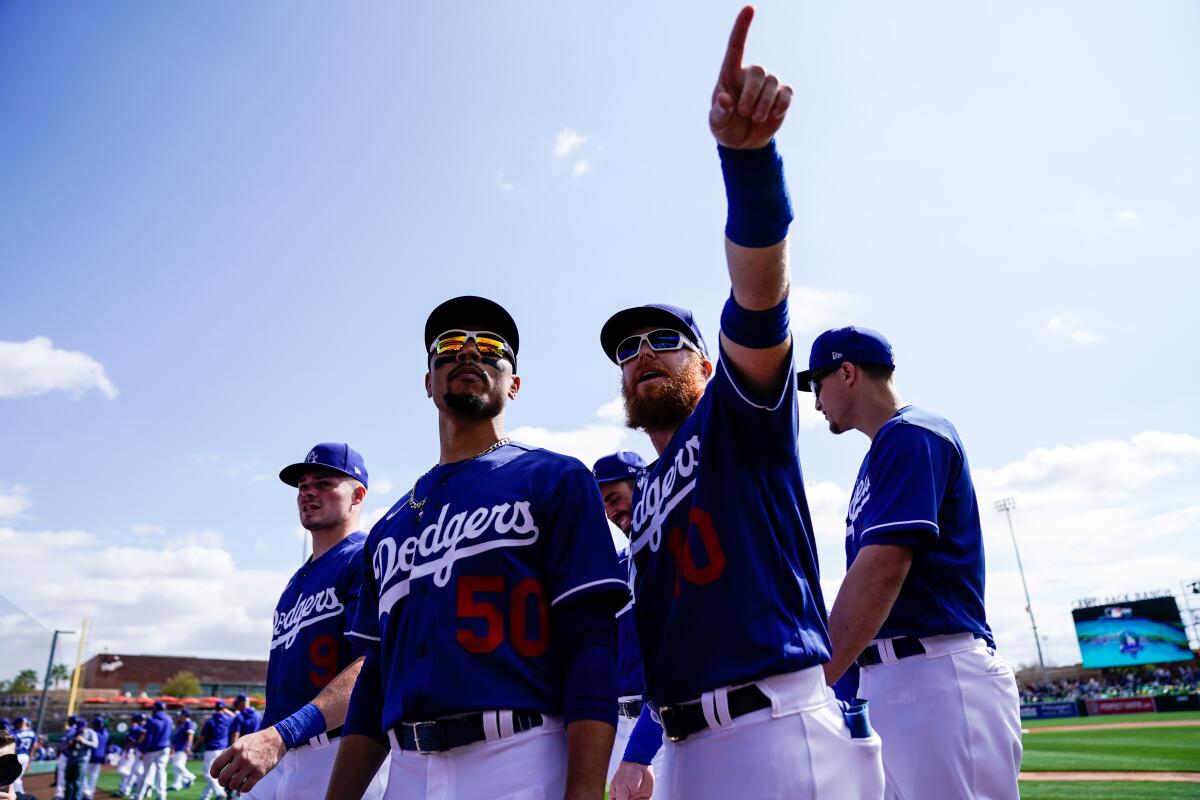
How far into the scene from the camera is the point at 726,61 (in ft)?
5.80

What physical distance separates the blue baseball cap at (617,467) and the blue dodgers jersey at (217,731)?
14008mm

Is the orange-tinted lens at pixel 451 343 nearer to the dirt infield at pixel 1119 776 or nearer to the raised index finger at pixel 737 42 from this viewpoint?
the raised index finger at pixel 737 42

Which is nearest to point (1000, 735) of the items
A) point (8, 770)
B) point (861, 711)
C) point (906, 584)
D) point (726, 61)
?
point (906, 584)

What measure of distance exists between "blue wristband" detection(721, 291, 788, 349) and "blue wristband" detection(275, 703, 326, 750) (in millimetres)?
2479

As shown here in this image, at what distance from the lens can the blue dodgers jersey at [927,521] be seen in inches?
107

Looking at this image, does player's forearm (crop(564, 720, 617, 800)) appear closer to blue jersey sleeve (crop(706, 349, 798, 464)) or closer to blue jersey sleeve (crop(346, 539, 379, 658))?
blue jersey sleeve (crop(706, 349, 798, 464))

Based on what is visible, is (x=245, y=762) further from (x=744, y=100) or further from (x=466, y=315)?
(x=744, y=100)

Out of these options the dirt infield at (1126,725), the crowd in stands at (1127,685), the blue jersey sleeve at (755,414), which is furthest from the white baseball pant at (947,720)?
the crowd in stands at (1127,685)

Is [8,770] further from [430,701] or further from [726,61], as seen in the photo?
[726,61]

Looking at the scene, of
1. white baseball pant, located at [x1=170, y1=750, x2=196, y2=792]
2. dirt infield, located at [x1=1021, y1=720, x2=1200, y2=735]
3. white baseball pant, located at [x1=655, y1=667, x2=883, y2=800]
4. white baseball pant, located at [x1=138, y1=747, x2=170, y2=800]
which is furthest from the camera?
dirt infield, located at [x1=1021, y1=720, x2=1200, y2=735]

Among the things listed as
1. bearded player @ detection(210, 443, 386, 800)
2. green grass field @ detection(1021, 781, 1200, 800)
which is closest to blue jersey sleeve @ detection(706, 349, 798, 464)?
bearded player @ detection(210, 443, 386, 800)

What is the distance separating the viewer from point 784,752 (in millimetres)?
1859

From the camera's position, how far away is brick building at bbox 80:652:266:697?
57656mm

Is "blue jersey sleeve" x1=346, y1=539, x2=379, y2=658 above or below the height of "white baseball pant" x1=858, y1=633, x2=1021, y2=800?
above
